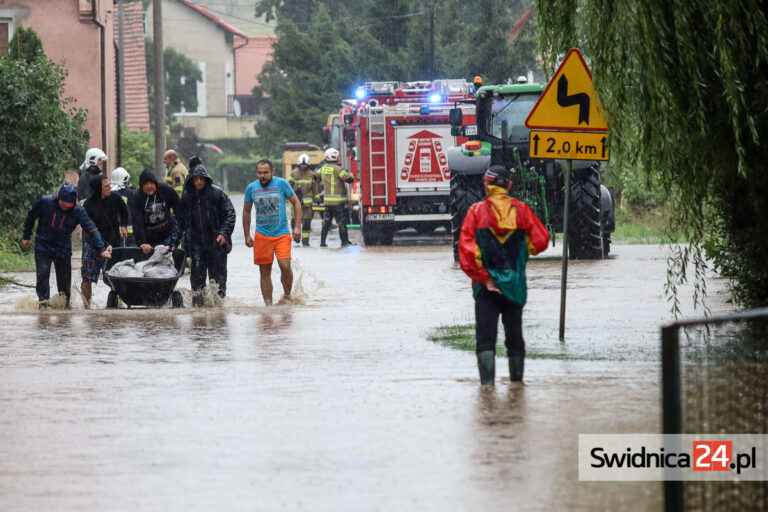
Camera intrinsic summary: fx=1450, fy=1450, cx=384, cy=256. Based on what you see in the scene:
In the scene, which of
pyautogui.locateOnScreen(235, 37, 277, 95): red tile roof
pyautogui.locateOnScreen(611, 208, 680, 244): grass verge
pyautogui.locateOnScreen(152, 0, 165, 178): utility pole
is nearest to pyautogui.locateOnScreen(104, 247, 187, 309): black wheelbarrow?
pyautogui.locateOnScreen(611, 208, 680, 244): grass verge

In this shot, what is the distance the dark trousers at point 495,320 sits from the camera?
1007 centimetres

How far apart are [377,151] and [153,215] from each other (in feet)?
44.0

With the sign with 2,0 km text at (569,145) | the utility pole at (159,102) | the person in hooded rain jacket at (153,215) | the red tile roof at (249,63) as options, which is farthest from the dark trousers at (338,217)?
the red tile roof at (249,63)

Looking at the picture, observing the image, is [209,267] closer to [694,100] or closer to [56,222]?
[56,222]

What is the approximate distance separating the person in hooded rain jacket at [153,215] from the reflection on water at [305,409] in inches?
31.8

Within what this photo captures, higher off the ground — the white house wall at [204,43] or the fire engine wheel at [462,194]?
the white house wall at [204,43]

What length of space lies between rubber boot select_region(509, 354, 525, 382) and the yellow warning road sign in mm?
2761

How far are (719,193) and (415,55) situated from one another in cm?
3973

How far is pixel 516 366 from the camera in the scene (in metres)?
10.2

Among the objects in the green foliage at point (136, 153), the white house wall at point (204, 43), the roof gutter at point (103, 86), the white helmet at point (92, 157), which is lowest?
the white helmet at point (92, 157)

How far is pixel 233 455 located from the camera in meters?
7.80

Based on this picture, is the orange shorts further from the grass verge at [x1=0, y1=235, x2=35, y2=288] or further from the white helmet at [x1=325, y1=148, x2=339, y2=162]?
the white helmet at [x1=325, y1=148, x2=339, y2=162]

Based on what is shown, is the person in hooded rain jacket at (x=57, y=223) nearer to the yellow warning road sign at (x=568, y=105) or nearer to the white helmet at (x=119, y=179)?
the white helmet at (x=119, y=179)

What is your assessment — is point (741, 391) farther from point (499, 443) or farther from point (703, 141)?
point (703, 141)
